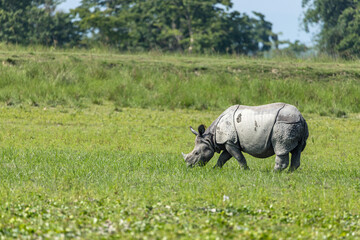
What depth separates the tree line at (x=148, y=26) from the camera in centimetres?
4531

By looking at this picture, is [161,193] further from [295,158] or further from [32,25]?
[32,25]

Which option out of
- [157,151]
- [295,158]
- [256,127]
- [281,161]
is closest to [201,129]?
[256,127]

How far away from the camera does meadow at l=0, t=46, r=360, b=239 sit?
6.75m

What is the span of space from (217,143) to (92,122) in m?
7.05

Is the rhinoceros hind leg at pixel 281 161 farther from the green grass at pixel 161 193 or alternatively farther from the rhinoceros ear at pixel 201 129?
the rhinoceros ear at pixel 201 129

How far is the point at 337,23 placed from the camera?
162ft

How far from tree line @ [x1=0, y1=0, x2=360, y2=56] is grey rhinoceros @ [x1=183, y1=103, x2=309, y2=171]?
113 ft

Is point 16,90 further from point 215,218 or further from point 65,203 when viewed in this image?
point 215,218

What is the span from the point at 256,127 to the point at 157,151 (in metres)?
3.66

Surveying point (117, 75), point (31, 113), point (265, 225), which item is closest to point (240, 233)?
point (265, 225)

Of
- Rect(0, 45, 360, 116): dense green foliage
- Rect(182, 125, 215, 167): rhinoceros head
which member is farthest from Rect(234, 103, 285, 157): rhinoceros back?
Rect(0, 45, 360, 116): dense green foliage

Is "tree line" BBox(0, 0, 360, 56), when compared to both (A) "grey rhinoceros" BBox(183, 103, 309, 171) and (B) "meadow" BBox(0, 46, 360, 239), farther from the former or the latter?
(A) "grey rhinoceros" BBox(183, 103, 309, 171)

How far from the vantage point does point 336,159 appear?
12.3 metres

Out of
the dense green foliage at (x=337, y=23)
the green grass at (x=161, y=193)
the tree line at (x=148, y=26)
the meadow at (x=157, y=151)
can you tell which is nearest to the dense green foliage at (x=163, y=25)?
the tree line at (x=148, y=26)
